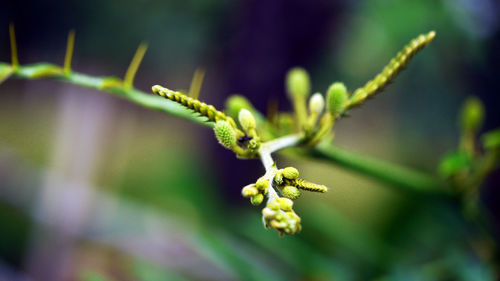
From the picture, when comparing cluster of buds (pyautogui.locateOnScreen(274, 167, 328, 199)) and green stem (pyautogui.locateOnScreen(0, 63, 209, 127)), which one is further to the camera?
green stem (pyautogui.locateOnScreen(0, 63, 209, 127))

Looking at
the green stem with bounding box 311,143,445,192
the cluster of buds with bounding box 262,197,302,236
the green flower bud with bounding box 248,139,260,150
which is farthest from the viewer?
the green stem with bounding box 311,143,445,192

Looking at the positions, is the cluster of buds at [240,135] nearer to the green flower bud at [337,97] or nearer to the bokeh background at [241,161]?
the green flower bud at [337,97]

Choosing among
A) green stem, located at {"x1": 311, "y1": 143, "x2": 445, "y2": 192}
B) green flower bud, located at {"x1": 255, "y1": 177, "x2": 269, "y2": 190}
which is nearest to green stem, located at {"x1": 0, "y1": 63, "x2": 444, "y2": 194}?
green stem, located at {"x1": 311, "y1": 143, "x2": 445, "y2": 192}

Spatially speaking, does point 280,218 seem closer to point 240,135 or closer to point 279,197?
point 279,197

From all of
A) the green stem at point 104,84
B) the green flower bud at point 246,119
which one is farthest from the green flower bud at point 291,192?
the green stem at point 104,84

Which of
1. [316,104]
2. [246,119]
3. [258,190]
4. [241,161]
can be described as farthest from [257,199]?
[241,161]

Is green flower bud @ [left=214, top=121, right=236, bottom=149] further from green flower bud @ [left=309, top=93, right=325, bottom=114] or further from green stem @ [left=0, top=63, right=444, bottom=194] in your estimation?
green flower bud @ [left=309, top=93, right=325, bottom=114]

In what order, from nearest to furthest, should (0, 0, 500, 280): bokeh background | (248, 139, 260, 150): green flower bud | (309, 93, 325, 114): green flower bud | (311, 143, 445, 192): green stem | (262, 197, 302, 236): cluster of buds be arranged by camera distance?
(262, 197, 302, 236): cluster of buds → (248, 139, 260, 150): green flower bud → (309, 93, 325, 114): green flower bud → (311, 143, 445, 192): green stem → (0, 0, 500, 280): bokeh background
